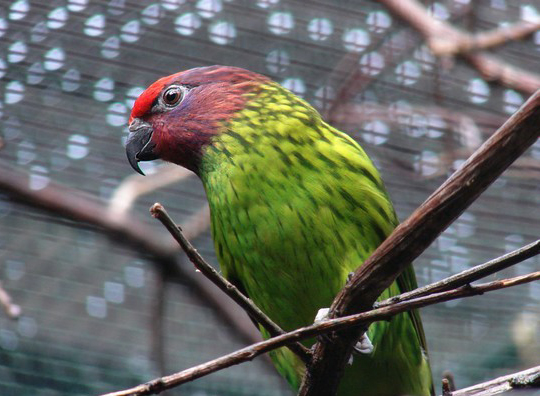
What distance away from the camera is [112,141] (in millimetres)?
3416

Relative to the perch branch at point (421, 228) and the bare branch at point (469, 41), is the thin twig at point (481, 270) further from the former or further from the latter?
the bare branch at point (469, 41)

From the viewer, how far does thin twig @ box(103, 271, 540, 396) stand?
99cm

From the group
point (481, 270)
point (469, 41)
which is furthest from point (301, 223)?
point (469, 41)

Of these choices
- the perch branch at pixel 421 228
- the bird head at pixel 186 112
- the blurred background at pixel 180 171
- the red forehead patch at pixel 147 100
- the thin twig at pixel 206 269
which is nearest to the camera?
the perch branch at pixel 421 228

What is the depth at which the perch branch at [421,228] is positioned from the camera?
3.01ft

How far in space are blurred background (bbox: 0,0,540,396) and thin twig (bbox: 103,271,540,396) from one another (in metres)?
1.96

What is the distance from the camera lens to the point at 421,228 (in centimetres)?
104

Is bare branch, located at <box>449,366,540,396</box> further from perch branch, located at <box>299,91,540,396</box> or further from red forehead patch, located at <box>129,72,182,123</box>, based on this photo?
red forehead patch, located at <box>129,72,182,123</box>

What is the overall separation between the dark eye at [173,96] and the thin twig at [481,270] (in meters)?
1.27

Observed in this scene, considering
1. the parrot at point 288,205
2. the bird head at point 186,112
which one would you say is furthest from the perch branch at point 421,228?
the bird head at point 186,112

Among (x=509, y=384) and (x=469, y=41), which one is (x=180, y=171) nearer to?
(x=469, y=41)

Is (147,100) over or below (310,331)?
below

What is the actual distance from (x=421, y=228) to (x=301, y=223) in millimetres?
761

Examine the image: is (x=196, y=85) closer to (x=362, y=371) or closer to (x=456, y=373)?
(x=362, y=371)
